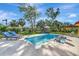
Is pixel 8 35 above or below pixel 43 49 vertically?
above

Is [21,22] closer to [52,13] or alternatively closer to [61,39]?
[52,13]

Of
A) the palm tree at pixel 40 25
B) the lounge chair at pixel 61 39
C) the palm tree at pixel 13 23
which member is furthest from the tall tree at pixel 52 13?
the palm tree at pixel 13 23

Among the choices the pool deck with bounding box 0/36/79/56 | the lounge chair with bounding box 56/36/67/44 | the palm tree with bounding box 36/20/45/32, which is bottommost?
the pool deck with bounding box 0/36/79/56

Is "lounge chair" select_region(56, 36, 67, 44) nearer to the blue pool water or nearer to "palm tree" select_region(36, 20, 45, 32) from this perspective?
the blue pool water

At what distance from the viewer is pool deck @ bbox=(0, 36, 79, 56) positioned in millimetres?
1703

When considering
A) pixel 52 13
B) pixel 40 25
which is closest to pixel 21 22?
pixel 40 25

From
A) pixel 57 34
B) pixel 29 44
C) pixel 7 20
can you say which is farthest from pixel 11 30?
pixel 57 34

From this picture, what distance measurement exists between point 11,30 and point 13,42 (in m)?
0.11

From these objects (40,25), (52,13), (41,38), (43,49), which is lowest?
(43,49)

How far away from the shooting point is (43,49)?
172cm

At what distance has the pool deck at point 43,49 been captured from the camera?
5.59 feet

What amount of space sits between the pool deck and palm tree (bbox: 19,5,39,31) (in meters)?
0.20

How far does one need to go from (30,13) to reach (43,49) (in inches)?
14.2

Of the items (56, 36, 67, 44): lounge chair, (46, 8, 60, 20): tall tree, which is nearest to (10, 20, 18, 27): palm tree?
(46, 8, 60, 20): tall tree
